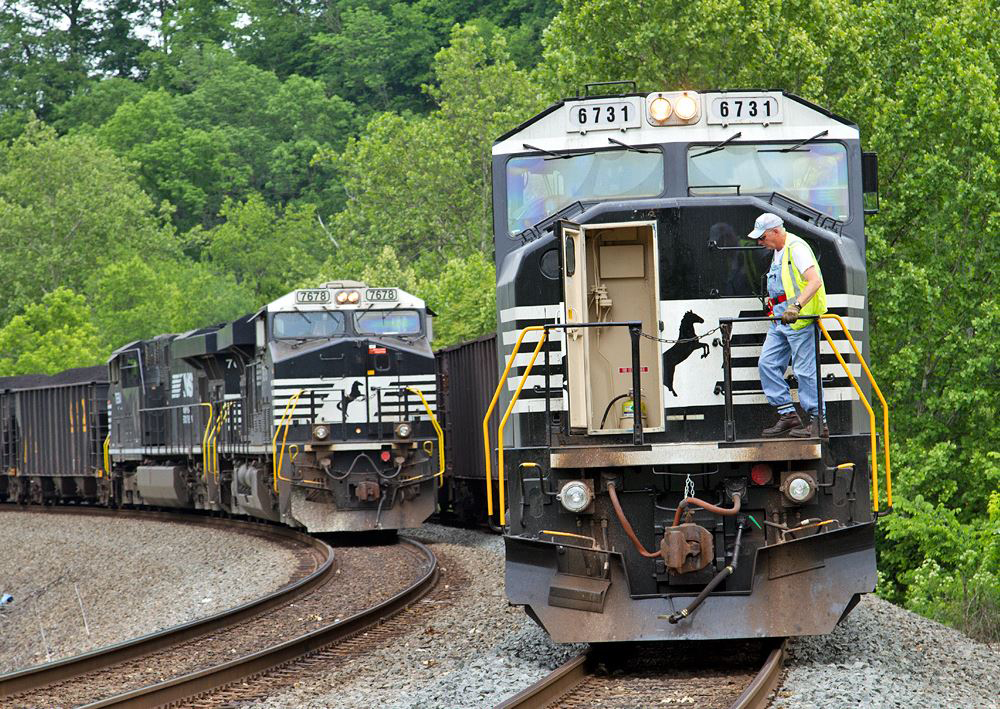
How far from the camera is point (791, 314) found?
26.7 ft

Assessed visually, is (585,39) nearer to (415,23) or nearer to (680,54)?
(680,54)

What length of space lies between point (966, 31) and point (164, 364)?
1557 cm

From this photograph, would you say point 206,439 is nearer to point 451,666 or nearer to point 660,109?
point 451,666

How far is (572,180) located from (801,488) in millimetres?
2505

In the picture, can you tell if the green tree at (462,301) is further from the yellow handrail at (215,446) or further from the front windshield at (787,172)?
the front windshield at (787,172)

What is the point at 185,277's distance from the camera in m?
60.6

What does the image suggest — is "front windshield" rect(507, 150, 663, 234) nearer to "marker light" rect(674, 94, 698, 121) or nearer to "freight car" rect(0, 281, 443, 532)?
"marker light" rect(674, 94, 698, 121)

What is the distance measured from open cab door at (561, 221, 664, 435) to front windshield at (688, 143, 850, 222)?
25.1 inches

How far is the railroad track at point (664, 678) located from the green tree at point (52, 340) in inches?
1570

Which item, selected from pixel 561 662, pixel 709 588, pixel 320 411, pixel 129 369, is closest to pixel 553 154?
pixel 709 588

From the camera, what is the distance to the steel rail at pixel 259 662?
8.18 metres

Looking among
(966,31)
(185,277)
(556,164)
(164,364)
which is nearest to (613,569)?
(556,164)

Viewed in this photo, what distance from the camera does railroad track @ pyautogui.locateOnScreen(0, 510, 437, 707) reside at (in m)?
8.73

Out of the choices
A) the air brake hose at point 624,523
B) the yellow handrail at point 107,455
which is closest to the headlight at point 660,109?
the air brake hose at point 624,523
